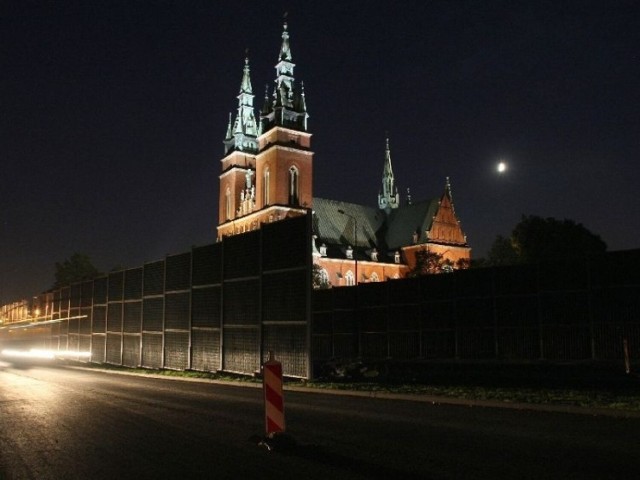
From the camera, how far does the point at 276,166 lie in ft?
281

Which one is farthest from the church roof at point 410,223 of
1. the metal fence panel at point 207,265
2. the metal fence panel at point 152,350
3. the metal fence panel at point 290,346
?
the metal fence panel at point 290,346

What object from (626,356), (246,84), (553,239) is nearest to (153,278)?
(626,356)

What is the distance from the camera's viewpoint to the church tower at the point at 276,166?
3374 inches

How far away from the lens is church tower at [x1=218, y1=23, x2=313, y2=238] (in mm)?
85688

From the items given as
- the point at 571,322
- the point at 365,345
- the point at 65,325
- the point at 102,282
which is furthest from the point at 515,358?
the point at 65,325

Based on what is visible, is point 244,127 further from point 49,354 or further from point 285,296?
point 285,296

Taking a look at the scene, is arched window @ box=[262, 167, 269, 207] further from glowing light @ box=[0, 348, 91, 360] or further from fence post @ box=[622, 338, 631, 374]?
fence post @ box=[622, 338, 631, 374]

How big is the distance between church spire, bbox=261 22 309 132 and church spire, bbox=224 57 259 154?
28.4ft

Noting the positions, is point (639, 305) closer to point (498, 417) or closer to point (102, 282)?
point (498, 417)

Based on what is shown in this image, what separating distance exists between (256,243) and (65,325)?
84.0 feet

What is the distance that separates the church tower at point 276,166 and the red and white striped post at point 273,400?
74263 mm

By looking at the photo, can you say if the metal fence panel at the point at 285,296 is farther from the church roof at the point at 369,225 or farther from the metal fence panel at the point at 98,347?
the church roof at the point at 369,225

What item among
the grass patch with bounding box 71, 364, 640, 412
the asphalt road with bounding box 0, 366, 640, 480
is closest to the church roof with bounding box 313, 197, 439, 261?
the grass patch with bounding box 71, 364, 640, 412

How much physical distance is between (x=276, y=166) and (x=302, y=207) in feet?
21.6
